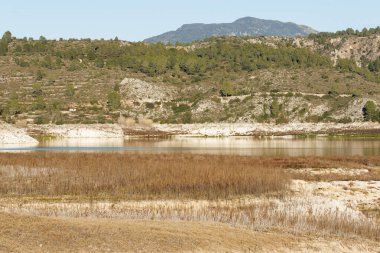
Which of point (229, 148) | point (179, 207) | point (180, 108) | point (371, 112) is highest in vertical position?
point (180, 108)

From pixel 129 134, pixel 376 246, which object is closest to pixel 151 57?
pixel 129 134

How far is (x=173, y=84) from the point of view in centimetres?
16712

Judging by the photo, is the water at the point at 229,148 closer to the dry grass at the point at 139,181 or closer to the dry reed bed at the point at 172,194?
the dry reed bed at the point at 172,194

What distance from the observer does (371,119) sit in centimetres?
13312

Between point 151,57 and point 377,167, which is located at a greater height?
point 151,57

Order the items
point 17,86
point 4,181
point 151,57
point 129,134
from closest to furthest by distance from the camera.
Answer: point 4,181
point 129,134
point 17,86
point 151,57

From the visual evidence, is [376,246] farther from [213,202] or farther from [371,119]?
[371,119]

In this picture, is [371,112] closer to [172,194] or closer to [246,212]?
[172,194]

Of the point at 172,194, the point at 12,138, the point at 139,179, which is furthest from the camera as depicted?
the point at 12,138

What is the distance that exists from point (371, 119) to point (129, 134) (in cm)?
5149

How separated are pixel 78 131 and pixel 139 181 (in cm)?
8847

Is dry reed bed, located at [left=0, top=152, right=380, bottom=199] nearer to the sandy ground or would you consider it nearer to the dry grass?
the dry grass

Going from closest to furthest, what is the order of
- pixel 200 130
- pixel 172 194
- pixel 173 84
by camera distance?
pixel 172 194 → pixel 200 130 → pixel 173 84

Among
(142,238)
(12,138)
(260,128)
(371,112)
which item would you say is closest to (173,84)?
(260,128)
